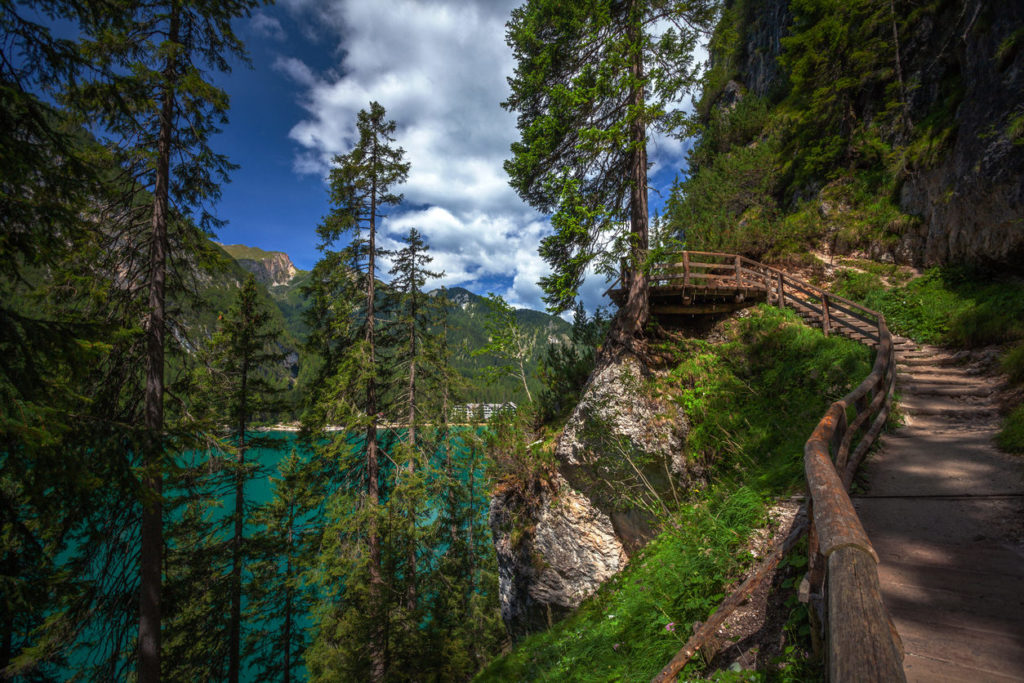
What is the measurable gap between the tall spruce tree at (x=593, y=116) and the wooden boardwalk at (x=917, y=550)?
546 centimetres

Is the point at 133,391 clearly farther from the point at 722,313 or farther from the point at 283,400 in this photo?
the point at 722,313

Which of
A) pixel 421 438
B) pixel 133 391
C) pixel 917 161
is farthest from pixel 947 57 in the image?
pixel 133 391

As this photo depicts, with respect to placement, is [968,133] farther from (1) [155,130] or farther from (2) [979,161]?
(1) [155,130]

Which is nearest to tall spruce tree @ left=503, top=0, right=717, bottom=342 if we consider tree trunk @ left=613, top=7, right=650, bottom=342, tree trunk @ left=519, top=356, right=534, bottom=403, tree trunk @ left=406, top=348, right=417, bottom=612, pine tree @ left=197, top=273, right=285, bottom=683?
tree trunk @ left=613, top=7, right=650, bottom=342

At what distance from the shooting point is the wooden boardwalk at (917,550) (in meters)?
1.43

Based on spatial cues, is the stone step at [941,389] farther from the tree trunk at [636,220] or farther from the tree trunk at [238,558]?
the tree trunk at [238,558]

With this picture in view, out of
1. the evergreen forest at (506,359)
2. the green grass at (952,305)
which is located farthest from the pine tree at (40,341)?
the green grass at (952,305)

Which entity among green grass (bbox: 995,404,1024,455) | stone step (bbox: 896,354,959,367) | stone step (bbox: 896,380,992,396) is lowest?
green grass (bbox: 995,404,1024,455)

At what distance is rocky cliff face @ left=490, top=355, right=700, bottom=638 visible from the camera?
8805mm

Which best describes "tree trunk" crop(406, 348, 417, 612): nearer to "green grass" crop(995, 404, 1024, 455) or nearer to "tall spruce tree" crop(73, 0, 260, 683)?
"tall spruce tree" crop(73, 0, 260, 683)

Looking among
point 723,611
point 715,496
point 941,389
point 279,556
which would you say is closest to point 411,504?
point 279,556

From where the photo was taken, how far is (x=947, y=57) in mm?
13211

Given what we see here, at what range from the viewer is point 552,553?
9875 millimetres

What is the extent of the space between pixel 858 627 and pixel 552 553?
978 cm
